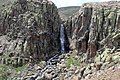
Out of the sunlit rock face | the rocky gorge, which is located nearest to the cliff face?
the rocky gorge

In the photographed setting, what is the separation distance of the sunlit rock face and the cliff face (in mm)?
11553

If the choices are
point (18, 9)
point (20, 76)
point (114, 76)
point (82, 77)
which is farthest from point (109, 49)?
point (18, 9)

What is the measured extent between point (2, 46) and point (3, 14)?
43.9 feet

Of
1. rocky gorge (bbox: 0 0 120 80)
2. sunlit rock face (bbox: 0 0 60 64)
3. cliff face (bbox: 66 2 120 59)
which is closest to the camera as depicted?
rocky gorge (bbox: 0 0 120 80)

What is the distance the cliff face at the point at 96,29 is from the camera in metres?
90.2

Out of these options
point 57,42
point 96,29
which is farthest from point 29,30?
point 96,29

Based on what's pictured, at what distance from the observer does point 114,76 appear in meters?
62.2

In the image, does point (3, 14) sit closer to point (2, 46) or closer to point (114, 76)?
point (2, 46)

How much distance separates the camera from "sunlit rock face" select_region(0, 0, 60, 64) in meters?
119

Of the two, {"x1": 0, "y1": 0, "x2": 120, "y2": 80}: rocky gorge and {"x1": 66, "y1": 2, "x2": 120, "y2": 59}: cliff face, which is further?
{"x1": 66, "y1": 2, "x2": 120, "y2": 59}: cliff face

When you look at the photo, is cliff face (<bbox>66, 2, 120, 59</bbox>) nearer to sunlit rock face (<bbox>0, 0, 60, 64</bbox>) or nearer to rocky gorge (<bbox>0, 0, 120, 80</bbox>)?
rocky gorge (<bbox>0, 0, 120, 80</bbox>)

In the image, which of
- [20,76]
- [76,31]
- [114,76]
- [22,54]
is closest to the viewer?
[114,76]

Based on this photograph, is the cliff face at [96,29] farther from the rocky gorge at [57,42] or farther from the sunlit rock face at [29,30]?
the sunlit rock face at [29,30]

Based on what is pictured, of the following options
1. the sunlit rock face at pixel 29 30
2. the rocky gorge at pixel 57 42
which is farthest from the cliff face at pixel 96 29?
the sunlit rock face at pixel 29 30
